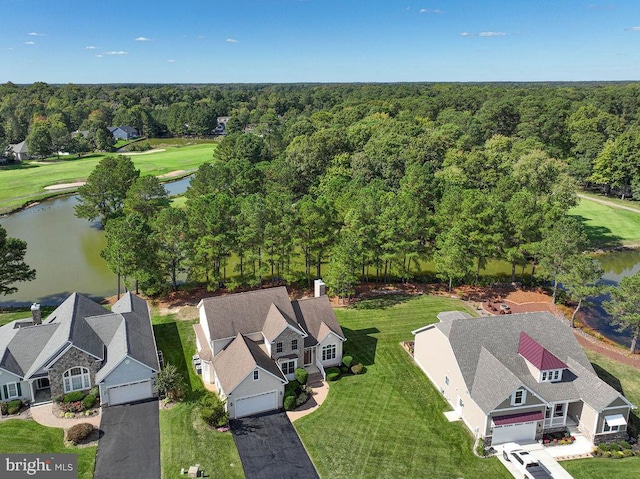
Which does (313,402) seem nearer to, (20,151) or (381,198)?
(381,198)

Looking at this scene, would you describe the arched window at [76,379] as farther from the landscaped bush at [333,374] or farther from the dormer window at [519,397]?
the dormer window at [519,397]

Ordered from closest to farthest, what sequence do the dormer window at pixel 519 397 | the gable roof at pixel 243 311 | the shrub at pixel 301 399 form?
the dormer window at pixel 519 397 < the shrub at pixel 301 399 < the gable roof at pixel 243 311

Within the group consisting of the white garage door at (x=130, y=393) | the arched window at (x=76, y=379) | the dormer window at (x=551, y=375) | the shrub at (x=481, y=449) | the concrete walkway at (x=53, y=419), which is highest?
the dormer window at (x=551, y=375)

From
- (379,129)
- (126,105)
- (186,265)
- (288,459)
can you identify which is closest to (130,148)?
(126,105)

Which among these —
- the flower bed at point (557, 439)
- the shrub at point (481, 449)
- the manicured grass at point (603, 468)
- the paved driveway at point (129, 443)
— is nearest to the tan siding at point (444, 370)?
the shrub at point (481, 449)

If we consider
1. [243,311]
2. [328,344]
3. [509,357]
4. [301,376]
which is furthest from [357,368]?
[509,357]

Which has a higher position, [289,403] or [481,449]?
[289,403]

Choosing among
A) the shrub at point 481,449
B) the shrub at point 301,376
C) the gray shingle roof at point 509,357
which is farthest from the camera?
the shrub at point 301,376
